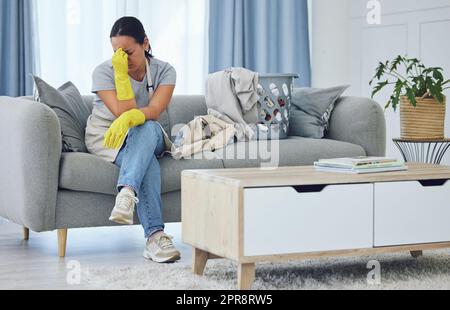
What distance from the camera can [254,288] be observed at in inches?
104

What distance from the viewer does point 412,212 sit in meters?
2.85

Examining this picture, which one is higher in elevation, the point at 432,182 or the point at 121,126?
the point at 121,126

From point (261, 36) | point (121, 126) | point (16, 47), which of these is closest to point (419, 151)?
point (261, 36)

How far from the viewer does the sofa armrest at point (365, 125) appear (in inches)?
156

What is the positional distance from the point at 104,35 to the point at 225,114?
1.26 m

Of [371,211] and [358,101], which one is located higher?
[358,101]

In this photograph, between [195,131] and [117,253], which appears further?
[195,131]

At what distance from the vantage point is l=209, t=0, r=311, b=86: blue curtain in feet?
17.0

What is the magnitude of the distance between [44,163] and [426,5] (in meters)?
2.88

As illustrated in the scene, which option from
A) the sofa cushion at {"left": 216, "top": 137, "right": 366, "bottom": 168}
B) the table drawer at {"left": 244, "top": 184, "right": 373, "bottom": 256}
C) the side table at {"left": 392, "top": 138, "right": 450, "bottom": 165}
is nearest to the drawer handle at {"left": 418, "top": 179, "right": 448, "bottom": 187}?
the table drawer at {"left": 244, "top": 184, "right": 373, "bottom": 256}

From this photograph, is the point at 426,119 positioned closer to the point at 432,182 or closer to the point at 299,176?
the point at 432,182

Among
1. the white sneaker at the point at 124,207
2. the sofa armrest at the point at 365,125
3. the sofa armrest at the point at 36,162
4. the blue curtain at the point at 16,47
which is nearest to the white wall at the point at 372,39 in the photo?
the sofa armrest at the point at 365,125
